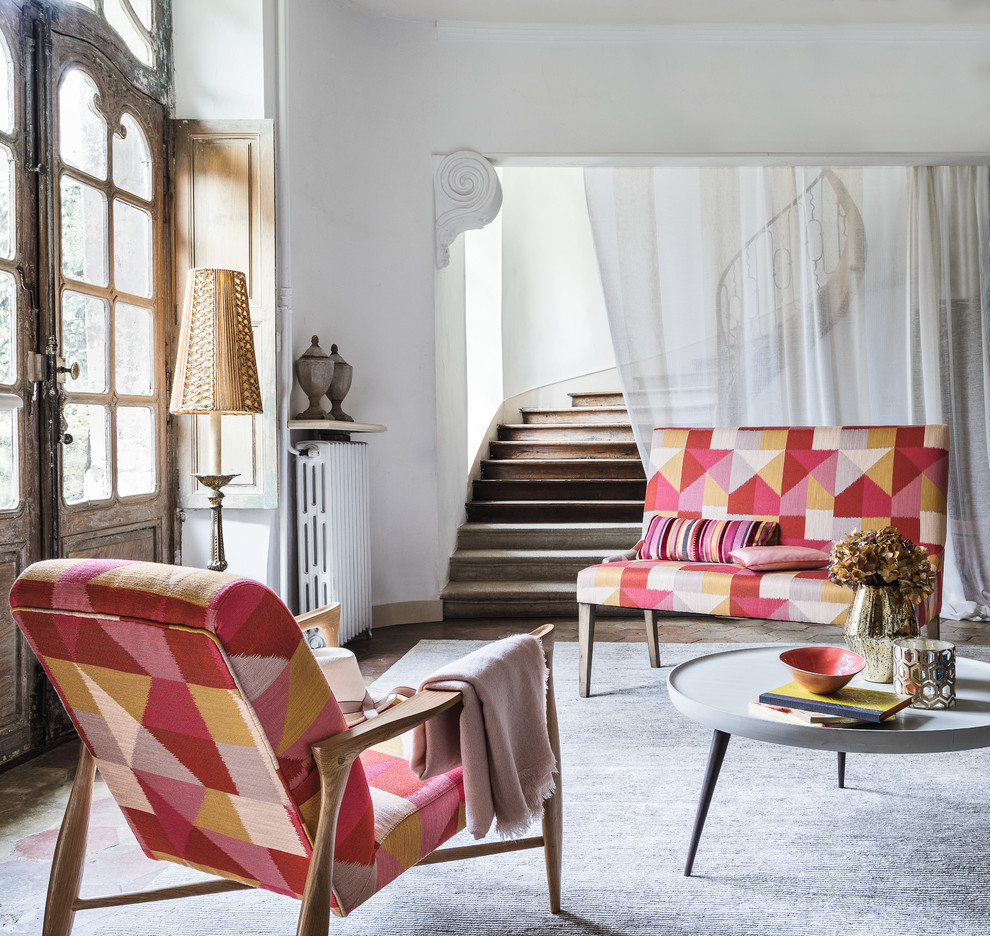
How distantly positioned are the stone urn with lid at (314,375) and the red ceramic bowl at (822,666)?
2.45 metres

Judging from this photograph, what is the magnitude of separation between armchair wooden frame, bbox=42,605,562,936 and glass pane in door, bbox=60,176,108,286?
5.45 feet

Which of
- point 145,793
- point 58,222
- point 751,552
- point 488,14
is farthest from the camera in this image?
point 488,14

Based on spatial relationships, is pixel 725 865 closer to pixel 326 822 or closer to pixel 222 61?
pixel 326 822

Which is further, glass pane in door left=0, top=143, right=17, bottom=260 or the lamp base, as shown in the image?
the lamp base

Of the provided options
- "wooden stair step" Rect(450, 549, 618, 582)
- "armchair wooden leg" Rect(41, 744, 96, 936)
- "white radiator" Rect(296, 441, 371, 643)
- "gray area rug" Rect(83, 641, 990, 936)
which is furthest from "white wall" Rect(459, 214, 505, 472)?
"armchair wooden leg" Rect(41, 744, 96, 936)

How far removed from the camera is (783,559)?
3.16 metres

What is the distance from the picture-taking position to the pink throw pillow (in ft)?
10.3

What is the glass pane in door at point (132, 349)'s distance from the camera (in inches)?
126

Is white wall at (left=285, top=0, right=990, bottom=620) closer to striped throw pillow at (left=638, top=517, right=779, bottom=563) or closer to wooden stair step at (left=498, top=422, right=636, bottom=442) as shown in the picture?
striped throw pillow at (left=638, top=517, right=779, bottom=563)

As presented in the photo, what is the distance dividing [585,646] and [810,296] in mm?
2609

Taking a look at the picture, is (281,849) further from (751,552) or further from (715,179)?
(715,179)

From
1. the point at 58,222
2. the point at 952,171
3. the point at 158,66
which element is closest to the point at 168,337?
the point at 58,222

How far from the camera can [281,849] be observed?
1310 mm

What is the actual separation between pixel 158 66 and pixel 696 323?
2.92 meters
